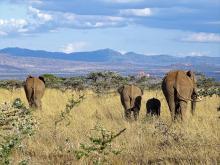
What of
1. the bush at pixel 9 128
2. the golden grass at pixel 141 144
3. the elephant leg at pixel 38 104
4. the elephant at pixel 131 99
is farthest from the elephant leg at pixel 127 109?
the bush at pixel 9 128

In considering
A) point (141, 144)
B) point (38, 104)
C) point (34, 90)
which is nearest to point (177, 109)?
point (141, 144)

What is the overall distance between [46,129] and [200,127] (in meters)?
3.15

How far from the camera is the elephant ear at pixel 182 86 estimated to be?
1485 centimetres

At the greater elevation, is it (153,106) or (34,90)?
(34,90)

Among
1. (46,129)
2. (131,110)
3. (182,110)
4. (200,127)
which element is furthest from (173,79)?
(46,129)

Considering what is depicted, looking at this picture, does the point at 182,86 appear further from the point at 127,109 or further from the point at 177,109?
the point at 127,109

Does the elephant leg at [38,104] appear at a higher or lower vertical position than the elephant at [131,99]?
lower

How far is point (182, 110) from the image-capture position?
14750 mm

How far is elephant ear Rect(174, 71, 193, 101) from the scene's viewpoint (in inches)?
585

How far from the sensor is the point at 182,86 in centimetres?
1488

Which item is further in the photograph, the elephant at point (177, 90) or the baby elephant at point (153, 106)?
the baby elephant at point (153, 106)

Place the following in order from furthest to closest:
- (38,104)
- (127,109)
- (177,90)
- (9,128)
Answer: (38,104) < (127,109) < (177,90) < (9,128)

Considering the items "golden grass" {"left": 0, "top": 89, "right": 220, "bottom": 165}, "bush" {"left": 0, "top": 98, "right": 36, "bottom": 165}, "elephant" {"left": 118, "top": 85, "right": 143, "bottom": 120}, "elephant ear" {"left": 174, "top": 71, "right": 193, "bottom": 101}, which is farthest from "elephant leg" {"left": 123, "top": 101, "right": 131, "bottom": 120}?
"bush" {"left": 0, "top": 98, "right": 36, "bottom": 165}

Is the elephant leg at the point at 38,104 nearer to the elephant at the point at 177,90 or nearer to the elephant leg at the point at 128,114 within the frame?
the elephant leg at the point at 128,114
